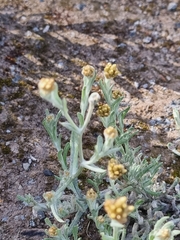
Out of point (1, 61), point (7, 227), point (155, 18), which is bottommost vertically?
point (7, 227)

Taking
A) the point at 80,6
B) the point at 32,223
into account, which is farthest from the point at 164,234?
the point at 80,6

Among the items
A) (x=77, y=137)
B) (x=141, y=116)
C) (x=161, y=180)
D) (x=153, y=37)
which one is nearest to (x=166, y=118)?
(x=141, y=116)

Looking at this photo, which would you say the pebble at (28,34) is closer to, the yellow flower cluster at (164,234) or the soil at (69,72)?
the soil at (69,72)

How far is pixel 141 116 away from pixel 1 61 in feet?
3.90

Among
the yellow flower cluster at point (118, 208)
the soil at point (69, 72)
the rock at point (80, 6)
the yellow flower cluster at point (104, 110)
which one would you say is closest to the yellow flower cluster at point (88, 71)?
the yellow flower cluster at point (104, 110)

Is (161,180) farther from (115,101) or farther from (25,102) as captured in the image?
(25,102)

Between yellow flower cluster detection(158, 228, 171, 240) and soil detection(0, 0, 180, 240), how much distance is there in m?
0.83

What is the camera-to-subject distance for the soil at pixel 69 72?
3.28m

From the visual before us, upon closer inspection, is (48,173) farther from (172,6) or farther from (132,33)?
(172,6)

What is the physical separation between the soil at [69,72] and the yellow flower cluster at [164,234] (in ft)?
2.71

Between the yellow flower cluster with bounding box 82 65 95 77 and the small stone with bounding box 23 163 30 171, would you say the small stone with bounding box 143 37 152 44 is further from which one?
the yellow flower cluster with bounding box 82 65 95 77

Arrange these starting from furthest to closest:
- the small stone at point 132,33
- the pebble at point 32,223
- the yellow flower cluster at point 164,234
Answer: the small stone at point 132,33, the pebble at point 32,223, the yellow flower cluster at point 164,234

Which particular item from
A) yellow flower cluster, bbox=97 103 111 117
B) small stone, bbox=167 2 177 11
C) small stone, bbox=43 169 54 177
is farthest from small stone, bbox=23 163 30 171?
small stone, bbox=167 2 177 11

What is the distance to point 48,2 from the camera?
4.41 metres
